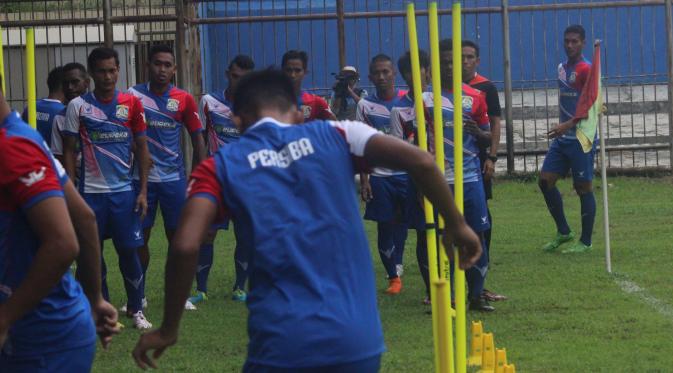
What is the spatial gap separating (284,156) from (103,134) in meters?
5.76

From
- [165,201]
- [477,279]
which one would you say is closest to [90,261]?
[477,279]

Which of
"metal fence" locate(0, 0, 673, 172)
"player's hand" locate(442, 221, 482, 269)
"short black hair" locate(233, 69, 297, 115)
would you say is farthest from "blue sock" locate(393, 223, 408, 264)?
"short black hair" locate(233, 69, 297, 115)

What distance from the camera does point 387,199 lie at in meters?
11.1

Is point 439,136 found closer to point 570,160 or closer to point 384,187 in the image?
point 384,187

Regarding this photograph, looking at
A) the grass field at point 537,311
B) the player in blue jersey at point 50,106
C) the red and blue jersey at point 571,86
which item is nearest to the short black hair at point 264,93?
the grass field at point 537,311

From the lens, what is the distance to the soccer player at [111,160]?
977cm

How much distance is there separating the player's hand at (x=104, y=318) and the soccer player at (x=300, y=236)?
44 cm

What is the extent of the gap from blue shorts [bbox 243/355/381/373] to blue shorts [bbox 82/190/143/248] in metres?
5.62

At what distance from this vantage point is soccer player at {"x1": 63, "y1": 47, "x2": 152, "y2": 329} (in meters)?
9.77

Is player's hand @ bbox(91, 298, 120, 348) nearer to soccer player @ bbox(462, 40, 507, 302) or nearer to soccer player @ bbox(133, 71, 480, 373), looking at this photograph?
soccer player @ bbox(133, 71, 480, 373)

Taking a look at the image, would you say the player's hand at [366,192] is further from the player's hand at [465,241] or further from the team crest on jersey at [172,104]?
the player's hand at [465,241]

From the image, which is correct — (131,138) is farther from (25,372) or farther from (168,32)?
(168,32)

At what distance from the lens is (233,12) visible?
2081cm

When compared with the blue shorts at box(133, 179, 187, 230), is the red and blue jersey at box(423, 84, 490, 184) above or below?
above
